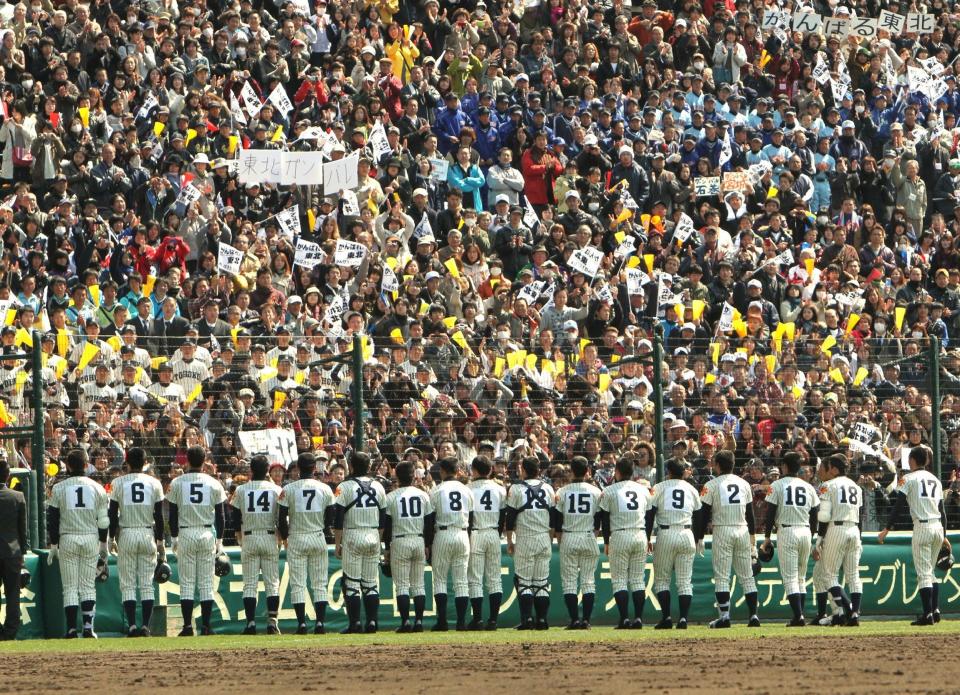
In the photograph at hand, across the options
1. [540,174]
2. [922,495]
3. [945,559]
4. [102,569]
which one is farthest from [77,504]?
[540,174]

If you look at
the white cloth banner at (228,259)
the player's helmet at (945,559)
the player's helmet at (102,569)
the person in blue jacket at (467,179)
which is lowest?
the player's helmet at (945,559)

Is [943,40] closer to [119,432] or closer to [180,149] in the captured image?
[180,149]

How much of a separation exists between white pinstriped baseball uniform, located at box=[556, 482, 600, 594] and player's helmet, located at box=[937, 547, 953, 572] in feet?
11.8

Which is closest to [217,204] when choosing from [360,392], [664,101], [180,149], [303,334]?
[180,149]

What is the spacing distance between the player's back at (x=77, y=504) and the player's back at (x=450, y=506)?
129 inches

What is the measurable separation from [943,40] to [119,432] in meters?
20.7

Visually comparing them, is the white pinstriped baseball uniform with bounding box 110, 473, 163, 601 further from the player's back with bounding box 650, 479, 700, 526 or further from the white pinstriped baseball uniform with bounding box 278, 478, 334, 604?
the player's back with bounding box 650, 479, 700, 526

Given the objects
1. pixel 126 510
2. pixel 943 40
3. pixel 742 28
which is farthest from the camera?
pixel 943 40

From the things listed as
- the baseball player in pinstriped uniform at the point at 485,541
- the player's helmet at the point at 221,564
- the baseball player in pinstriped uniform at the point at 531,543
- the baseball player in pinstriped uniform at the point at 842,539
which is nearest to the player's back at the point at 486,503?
the baseball player in pinstriped uniform at the point at 485,541

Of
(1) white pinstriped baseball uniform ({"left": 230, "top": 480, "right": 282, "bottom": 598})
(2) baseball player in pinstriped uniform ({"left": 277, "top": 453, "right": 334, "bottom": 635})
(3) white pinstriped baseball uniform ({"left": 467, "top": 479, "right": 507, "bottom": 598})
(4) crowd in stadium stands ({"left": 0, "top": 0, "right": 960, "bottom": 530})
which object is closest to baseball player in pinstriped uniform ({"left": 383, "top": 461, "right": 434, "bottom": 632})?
(3) white pinstriped baseball uniform ({"left": 467, "top": 479, "right": 507, "bottom": 598})

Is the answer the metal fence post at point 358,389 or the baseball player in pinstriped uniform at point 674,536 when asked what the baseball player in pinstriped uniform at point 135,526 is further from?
the baseball player in pinstriped uniform at point 674,536

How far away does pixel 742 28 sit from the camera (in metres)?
30.6

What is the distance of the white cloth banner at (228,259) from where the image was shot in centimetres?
2228

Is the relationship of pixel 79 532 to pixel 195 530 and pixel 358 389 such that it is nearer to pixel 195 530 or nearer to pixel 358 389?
pixel 195 530
